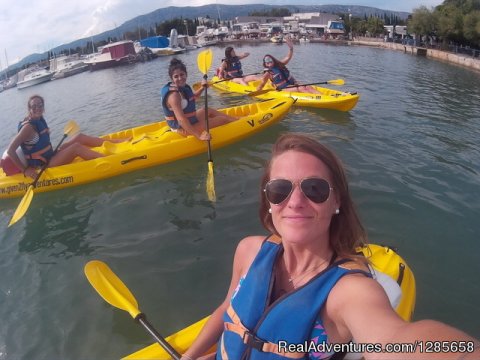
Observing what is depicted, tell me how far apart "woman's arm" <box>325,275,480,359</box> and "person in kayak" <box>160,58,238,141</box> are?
5.87 meters

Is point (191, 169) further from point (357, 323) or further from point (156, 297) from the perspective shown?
point (357, 323)

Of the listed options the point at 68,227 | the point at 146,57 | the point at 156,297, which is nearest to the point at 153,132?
the point at 68,227

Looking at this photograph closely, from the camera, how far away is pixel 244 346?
1903 millimetres

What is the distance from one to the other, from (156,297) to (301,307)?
2.89m

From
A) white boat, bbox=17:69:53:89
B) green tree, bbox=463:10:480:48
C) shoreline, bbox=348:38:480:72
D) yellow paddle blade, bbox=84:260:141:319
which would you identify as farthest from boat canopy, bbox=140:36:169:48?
yellow paddle blade, bbox=84:260:141:319

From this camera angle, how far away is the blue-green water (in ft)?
12.7

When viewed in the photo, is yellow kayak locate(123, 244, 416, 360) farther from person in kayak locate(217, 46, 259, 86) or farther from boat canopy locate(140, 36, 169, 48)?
boat canopy locate(140, 36, 169, 48)

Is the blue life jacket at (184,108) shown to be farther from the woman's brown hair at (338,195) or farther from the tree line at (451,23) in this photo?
the tree line at (451,23)

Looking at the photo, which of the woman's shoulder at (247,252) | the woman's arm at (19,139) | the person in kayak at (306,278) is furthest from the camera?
the woman's arm at (19,139)

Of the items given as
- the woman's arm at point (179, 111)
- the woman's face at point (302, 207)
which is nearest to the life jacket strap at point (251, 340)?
the woman's face at point (302, 207)

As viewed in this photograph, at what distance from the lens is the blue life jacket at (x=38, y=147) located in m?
6.50

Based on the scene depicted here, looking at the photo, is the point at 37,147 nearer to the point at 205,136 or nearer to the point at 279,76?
the point at 205,136

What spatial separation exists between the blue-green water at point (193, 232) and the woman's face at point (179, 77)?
1.63m

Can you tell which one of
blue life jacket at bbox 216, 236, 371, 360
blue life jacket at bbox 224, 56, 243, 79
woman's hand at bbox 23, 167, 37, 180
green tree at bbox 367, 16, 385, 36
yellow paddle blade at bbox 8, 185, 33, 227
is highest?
green tree at bbox 367, 16, 385, 36
